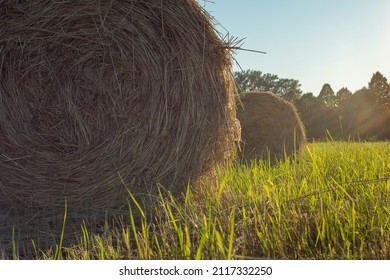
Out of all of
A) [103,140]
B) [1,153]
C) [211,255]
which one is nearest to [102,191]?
[103,140]

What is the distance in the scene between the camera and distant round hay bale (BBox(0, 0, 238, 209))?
3.07 m

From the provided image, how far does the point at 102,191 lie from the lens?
10.4 ft

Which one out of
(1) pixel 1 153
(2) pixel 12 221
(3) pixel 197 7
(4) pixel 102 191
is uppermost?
(3) pixel 197 7

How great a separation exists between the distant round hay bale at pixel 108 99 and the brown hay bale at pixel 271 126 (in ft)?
8.98

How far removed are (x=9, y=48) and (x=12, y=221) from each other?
1222 mm

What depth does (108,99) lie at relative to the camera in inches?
128

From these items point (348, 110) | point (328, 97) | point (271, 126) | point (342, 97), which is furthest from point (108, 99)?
point (328, 97)

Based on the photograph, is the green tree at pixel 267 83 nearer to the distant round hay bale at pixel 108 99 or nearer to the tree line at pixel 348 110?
the tree line at pixel 348 110

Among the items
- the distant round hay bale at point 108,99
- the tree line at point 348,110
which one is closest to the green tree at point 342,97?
the tree line at point 348,110

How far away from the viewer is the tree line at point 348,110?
16.7 metres

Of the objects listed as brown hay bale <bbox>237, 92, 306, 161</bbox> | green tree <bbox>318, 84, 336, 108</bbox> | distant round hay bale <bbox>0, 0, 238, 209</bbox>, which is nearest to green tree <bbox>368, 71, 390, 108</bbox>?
green tree <bbox>318, 84, 336, 108</bbox>

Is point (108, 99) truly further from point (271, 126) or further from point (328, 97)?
point (328, 97)

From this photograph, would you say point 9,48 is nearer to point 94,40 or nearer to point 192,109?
point 94,40

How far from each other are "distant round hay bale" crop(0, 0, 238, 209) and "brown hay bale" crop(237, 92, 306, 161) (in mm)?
2737
